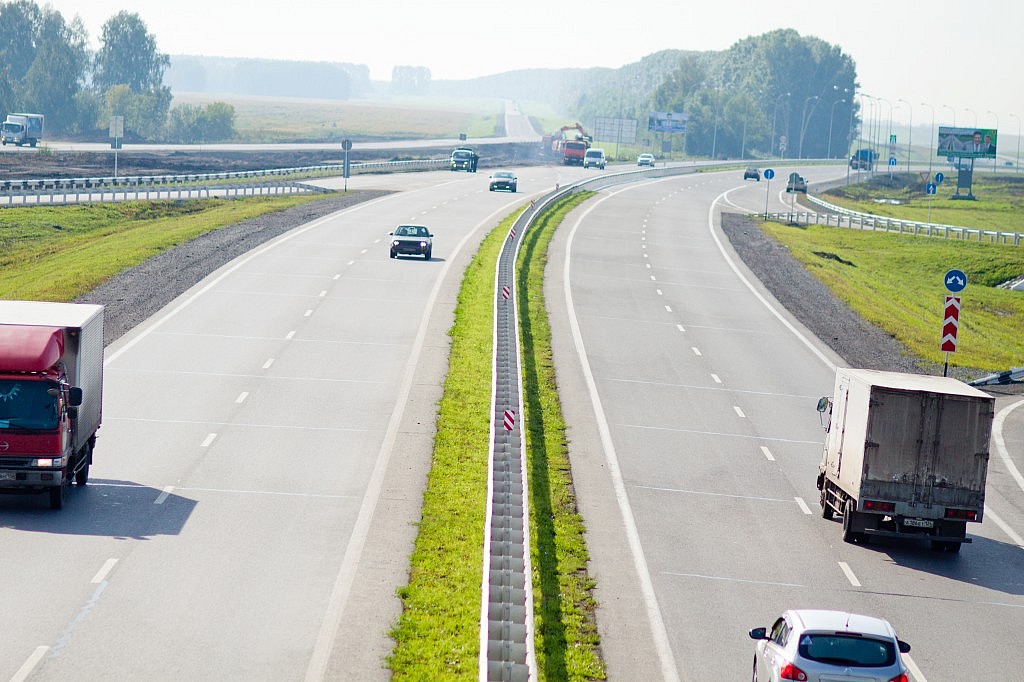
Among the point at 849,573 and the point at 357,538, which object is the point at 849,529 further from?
the point at 357,538

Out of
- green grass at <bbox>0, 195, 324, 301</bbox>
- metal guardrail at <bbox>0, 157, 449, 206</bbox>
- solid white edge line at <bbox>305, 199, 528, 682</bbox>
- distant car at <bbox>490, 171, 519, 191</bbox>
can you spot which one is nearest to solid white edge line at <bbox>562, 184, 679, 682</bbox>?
solid white edge line at <bbox>305, 199, 528, 682</bbox>

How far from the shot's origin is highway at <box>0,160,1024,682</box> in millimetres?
15281

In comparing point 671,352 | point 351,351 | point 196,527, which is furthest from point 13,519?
point 671,352

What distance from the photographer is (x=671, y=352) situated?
126 feet

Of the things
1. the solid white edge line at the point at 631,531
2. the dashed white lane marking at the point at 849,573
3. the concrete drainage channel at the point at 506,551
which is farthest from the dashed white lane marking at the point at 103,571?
the dashed white lane marking at the point at 849,573

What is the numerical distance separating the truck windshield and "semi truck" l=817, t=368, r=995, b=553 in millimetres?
11856

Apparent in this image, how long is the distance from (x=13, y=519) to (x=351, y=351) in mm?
16327

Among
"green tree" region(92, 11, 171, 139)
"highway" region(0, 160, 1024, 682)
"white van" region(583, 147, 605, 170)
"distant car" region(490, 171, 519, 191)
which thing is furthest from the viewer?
"green tree" region(92, 11, 171, 139)

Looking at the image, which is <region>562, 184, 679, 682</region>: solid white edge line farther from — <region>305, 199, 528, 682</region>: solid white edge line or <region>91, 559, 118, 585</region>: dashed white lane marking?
<region>91, 559, 118, 585</region>: dashed white lane marking

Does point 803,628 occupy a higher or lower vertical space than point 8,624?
higher

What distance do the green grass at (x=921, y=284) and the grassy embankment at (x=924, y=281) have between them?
5 centimetres


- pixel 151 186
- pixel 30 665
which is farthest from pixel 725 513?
pixel 151 186

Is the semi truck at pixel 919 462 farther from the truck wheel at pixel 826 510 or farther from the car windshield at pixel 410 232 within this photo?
the car windshield at pixel 410 232

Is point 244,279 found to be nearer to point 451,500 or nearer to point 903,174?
point 451,500
